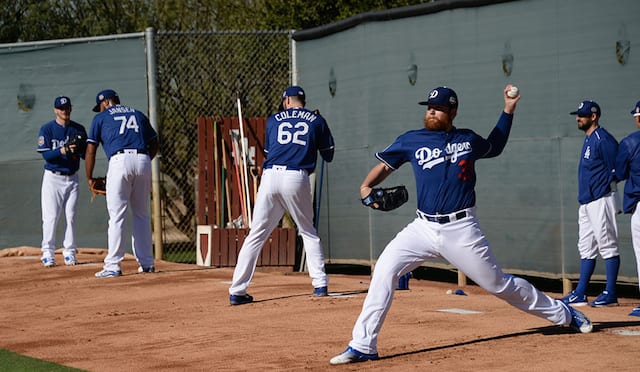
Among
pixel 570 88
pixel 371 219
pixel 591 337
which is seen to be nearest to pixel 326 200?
pixel 371 219

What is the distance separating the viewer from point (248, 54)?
50.6ft

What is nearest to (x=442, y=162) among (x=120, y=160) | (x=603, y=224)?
(x=603, y=224)

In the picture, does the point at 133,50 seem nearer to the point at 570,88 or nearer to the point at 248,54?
the point at 248,54

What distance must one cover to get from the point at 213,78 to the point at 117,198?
3.92 meters

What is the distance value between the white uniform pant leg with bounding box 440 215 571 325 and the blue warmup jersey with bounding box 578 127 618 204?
298 centimetres

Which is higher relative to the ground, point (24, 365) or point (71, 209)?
point (71, 209)

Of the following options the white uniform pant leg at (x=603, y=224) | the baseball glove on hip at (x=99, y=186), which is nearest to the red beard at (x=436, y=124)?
the white uniform pant leg at (x=603, y=224)

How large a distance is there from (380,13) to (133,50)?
360cm

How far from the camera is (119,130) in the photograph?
12016 millimetres

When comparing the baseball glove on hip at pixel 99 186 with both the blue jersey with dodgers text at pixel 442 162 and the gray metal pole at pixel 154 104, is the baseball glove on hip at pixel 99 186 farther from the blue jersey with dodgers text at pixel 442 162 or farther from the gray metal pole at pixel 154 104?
the blue jersey with dodgers text at pixel 442 162

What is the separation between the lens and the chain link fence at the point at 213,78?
15.1 m

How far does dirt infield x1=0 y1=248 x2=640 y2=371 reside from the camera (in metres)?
7.02

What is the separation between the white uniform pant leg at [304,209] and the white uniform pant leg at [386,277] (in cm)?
284

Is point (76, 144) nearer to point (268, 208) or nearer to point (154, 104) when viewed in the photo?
point (154, 104)
